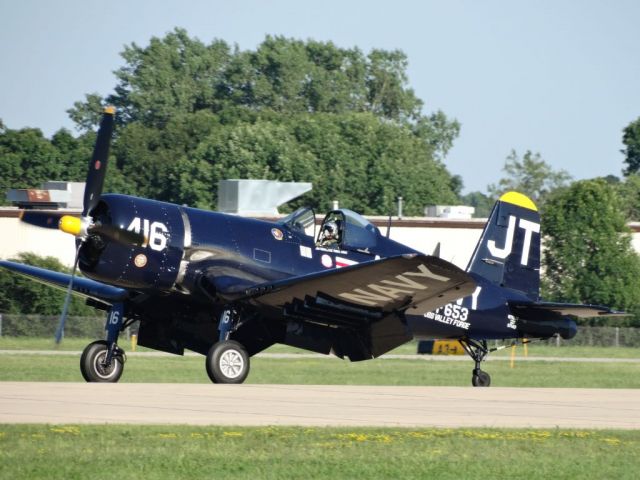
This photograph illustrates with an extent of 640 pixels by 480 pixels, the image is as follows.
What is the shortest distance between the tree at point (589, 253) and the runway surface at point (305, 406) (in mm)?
36259

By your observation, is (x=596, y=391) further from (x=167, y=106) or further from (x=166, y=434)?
(x=167, y=106)

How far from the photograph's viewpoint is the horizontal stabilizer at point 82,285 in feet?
68.3

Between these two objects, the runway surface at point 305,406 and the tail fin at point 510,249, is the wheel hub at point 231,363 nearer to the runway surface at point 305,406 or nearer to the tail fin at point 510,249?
the runway surface at point 305,406

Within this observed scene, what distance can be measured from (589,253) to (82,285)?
37242 millimetres

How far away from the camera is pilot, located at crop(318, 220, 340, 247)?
20.3m

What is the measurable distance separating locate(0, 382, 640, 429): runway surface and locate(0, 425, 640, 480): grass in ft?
2.70

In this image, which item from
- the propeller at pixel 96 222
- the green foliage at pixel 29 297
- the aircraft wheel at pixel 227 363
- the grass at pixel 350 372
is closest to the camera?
the propeller at pixel 96 222

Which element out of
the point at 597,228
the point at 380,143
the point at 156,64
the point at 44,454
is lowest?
the point at 44,454

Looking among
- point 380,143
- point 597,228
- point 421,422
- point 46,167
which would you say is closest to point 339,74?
point 380,143

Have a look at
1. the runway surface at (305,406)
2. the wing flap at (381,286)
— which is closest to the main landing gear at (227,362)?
the runway surface at (305,406)

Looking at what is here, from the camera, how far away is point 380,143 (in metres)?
97.6

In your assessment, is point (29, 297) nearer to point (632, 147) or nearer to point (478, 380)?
point (478, 380)

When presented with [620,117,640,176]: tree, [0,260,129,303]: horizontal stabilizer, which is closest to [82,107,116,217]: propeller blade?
[0,260,129,303]: horizontal stabilizer

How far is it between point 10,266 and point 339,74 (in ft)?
346
